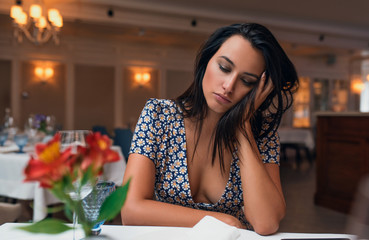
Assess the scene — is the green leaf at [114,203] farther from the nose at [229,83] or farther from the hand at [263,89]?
the hand at [263,89]

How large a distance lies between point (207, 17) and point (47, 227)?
6.88 meters

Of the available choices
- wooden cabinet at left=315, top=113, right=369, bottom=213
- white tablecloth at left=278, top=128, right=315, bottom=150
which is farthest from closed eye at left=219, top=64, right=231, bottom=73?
white tablecloth at left=278, top=128, right=315, bottom=150

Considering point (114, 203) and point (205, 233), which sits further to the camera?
point (205, 233)

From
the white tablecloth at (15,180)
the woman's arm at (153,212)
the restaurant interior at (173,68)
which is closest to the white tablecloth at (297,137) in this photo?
the restaurant interior at (173,68)

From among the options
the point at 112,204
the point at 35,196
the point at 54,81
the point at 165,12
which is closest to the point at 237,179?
the point at 112,204

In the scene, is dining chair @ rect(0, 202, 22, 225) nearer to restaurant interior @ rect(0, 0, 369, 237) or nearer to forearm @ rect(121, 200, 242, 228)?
forearm @ rect(121, 200, 242, 228)

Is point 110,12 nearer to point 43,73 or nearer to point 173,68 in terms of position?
point 43,73

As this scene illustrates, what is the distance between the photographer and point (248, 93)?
135cm

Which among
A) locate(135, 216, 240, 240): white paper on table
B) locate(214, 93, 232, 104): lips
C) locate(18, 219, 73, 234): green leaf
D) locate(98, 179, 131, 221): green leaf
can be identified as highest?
locate(214, 93, 232, 104): lips

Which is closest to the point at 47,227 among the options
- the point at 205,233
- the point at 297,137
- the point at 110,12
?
the point at 205,233

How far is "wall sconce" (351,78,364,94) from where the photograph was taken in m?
11.8

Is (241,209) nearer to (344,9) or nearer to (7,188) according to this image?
(7,188)

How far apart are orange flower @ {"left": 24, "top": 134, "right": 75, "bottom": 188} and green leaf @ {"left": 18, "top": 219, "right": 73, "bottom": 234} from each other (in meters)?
0.08

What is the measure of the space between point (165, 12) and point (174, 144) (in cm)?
572
